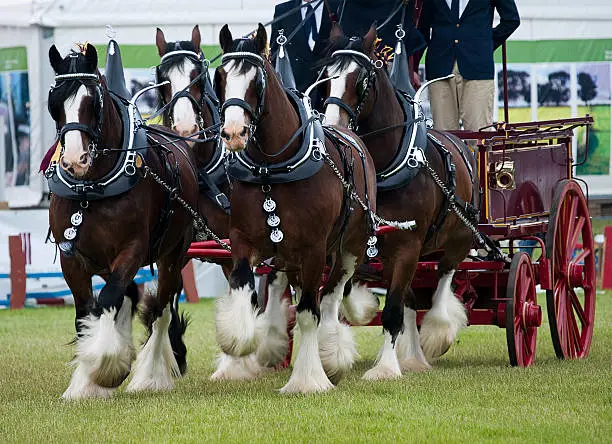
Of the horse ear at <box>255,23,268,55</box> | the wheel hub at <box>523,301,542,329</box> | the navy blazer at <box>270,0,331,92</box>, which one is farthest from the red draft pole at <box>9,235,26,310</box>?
the horse ear at <box>255,23,268,55</box>

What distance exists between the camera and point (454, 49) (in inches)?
375

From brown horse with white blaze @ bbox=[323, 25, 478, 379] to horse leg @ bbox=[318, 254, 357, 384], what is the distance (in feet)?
1.53

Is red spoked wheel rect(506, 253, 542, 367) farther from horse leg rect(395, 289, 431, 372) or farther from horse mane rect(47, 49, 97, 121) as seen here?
horse mane rect(47, 49, 97, 121)

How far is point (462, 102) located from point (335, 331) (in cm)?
316

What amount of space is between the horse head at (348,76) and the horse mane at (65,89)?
5.45 feet

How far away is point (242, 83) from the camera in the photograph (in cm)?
643

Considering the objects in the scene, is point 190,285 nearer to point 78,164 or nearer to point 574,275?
point 574,275

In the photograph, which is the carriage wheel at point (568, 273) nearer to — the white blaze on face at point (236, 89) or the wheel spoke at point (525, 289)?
the wheel spoke at point (525, 289)

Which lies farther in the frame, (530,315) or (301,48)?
(301,48)

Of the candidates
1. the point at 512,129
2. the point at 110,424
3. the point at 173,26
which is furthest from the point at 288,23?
A: the point at 173,26

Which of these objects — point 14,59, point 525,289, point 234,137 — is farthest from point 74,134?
point 14,59

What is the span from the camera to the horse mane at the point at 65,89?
6531 millimetres

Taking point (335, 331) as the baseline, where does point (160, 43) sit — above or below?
above

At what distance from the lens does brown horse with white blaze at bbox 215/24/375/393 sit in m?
6.53
